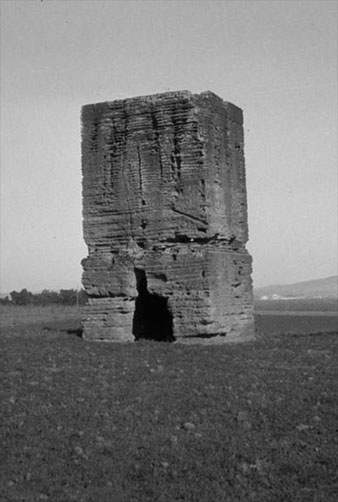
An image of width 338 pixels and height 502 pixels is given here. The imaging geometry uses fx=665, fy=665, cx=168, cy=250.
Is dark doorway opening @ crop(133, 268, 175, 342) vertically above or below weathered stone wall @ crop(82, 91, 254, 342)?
below

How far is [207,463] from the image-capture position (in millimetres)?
7117

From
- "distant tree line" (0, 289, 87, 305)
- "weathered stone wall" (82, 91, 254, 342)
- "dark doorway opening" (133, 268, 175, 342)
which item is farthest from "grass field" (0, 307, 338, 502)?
"distant tree line" (0, 289, 87, 305)

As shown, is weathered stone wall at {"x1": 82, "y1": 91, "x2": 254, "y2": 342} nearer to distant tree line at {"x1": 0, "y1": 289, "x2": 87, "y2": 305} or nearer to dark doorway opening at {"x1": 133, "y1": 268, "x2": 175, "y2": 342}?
dark doorway opening at {"x1": 133, "y1": 268, "x2": 175, "y2": 342}

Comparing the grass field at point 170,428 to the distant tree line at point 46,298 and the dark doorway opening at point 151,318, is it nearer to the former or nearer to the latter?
the dark doorway opening at point 151,318

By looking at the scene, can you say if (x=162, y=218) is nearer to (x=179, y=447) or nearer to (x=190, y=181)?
(x=190, y=181)

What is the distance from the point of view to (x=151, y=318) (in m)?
18.9

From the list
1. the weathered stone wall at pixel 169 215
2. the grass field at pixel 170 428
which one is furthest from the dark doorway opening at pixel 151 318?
the grass field at pixel 170 428

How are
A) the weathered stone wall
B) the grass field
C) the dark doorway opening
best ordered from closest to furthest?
1. the grass field
2. the weathered stone wall
3. the dark doorway opening

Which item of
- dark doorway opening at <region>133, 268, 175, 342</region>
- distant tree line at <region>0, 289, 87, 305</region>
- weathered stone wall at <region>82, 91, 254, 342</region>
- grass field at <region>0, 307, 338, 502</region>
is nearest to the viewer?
grass field at <region>0, 307, 338, 502</region>

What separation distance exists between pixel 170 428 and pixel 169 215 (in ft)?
28.3

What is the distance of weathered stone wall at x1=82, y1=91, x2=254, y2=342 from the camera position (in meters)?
16.0

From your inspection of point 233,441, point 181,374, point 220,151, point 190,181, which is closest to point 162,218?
point 190,181

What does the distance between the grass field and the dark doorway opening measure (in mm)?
5110

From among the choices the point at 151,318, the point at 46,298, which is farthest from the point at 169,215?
the point at 46,298
